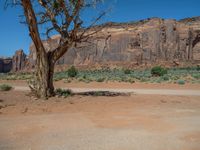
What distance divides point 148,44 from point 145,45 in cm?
120

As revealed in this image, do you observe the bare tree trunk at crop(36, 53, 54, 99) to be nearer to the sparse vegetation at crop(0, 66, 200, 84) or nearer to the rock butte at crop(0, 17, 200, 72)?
the sparse vegetation at crop(0, 66, 200, 84)

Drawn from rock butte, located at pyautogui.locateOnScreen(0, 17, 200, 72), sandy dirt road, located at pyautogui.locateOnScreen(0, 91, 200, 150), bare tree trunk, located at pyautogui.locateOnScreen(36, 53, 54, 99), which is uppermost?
rock butte, located at pyautogui.locateOnScreen(0, 17, 200, 72)

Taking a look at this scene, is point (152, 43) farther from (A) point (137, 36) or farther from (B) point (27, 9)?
(B) point (27, 9)

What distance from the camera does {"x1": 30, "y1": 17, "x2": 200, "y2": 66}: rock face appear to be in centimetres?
10456

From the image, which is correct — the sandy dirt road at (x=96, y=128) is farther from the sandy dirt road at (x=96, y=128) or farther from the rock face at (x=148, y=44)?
the rock face at (x=148, y=44)

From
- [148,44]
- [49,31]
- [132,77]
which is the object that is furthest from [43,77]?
[148,44]

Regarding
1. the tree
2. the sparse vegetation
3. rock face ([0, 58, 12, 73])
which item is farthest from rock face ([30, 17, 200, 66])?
the tree

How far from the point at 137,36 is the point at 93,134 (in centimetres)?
10379

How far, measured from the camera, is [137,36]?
10762cm

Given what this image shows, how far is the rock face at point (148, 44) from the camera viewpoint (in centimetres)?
10456

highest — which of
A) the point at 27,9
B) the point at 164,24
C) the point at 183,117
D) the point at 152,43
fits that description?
the point at 164,24

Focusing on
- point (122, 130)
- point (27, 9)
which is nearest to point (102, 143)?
point (122, 130)

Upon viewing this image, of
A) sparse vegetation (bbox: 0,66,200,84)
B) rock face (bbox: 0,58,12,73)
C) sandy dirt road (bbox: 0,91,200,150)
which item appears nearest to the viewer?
sandy dirt road (bbox: 0,91,200,150)

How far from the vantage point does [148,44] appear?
10631cm
